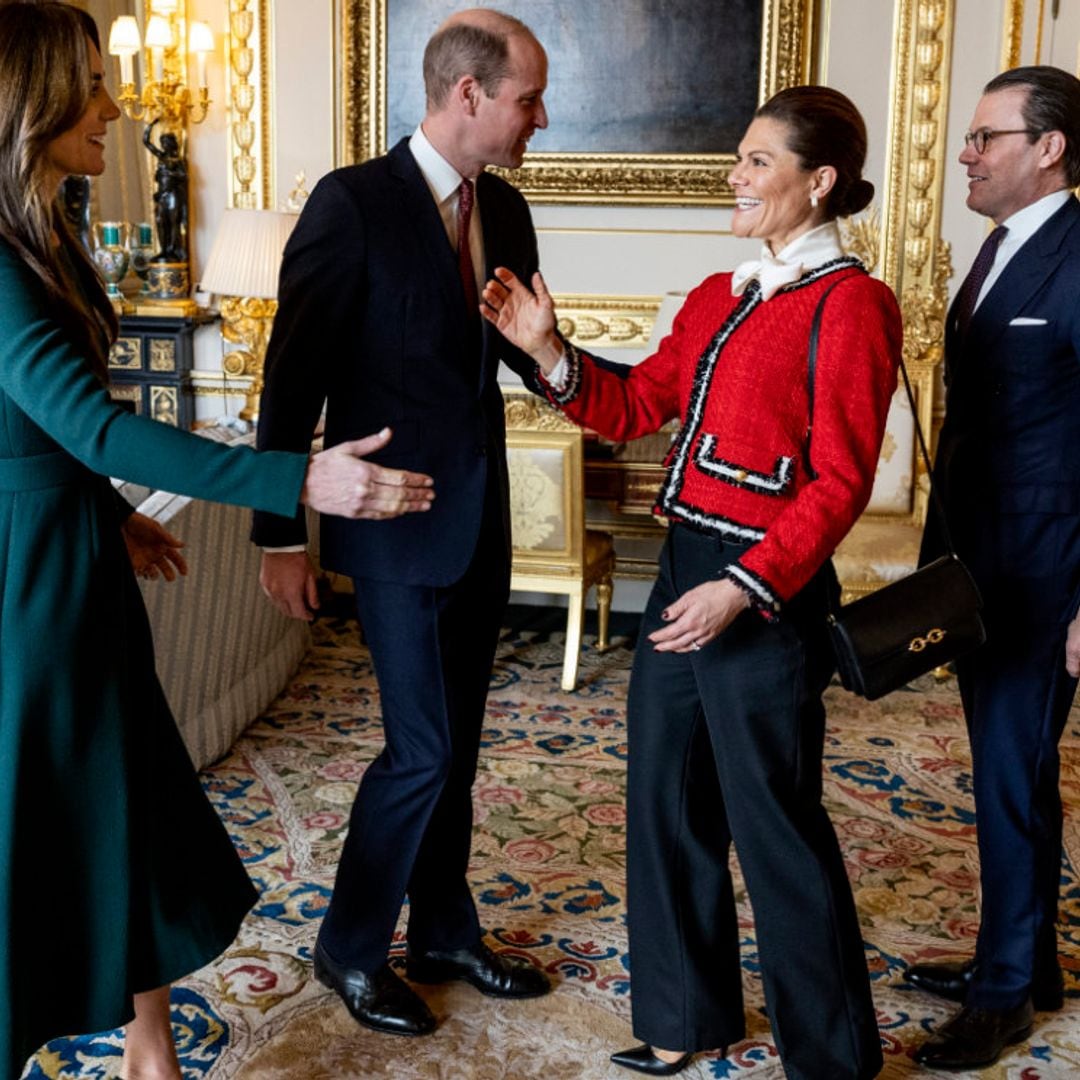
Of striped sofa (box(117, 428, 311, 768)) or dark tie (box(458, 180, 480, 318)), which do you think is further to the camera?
striped sofa (box(117, 428, 311, 768))

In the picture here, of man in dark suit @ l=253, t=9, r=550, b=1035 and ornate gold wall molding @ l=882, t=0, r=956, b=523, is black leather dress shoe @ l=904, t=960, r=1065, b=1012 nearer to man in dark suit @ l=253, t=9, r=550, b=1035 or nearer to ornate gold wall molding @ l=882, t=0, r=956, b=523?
man in dark suit @ l=253, t=9, r=550, b=1035

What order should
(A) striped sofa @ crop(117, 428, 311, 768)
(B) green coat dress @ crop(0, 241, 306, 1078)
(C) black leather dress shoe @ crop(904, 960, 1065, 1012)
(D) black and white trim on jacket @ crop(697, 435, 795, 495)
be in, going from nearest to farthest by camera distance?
(B) green coat dress @ crop(0, 241, 306, 1078)
(D) black and white trim on jacket @ crop(697, 435, 795, 495)
(C) black leather dress shoe @ crop(904, 960, 1065, 1012)
(A) striped sofa @ crop(117, 428, 311, 768)

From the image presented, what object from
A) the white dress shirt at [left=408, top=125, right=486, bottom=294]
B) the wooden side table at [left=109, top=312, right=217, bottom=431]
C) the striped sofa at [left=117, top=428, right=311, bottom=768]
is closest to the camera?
the white dress shirt at [left=408, top=125, right=486, bottom=294]

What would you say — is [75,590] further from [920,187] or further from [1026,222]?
[920,187]

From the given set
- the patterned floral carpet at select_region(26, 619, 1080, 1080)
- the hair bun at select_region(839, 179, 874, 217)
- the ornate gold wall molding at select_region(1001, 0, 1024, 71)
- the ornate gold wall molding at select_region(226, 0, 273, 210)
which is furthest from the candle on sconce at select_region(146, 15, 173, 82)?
the hair bun at select_region(839, 179, 874, 217)

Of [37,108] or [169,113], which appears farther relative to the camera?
[169,113]

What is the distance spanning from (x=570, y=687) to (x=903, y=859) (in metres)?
1.63

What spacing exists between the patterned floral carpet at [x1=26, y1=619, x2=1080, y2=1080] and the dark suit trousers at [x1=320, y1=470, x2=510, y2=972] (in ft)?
0.82

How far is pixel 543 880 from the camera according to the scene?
333cm

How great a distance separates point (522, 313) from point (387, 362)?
257 mm

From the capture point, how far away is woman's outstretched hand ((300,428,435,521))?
186cm

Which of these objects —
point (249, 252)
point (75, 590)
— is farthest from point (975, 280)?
point (249, 252)

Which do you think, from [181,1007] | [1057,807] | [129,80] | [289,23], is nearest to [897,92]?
[289,23]

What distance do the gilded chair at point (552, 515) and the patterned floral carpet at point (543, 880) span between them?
1.26 ft
